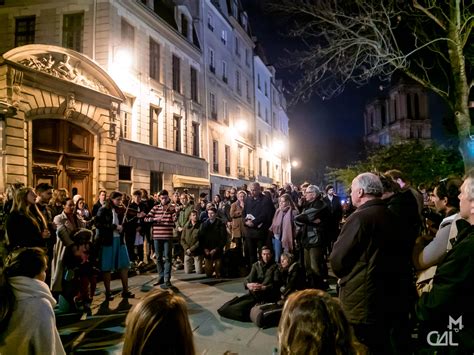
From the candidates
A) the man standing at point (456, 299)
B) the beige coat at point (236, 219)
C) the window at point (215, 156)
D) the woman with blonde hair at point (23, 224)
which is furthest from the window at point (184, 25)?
the man standing at point (456, 299)

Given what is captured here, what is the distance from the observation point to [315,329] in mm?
1648

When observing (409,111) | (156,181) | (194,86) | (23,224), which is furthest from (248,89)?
(409,111)

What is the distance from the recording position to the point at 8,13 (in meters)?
17.0

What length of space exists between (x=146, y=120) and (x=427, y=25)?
13.0 metres

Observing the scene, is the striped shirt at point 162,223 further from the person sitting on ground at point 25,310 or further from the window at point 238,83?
the window at point 238,83

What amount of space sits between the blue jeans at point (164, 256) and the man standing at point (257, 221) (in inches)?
79.3

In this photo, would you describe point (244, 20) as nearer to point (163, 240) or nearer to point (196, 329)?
point (163, 240)

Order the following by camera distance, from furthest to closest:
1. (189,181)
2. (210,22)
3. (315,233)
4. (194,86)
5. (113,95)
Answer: (210,22) → (194,86) → (189,181) → (113,95) → (315,233)

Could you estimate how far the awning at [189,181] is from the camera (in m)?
20.4

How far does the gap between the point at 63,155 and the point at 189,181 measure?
28.8ft

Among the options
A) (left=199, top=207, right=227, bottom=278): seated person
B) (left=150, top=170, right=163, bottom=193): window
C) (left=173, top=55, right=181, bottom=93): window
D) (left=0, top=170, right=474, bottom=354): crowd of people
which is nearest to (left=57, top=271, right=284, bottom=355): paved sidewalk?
(left=0, top=170, right=474, bottom=354): crowd of people

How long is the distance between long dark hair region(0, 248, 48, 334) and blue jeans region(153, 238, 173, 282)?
193 inches

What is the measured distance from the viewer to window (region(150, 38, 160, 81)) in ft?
64.1

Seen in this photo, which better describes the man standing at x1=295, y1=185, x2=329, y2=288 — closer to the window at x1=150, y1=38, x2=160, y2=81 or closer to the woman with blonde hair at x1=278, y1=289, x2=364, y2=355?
the woman with blonde hair at x1=278, y1=289, x2=364, y2=355
